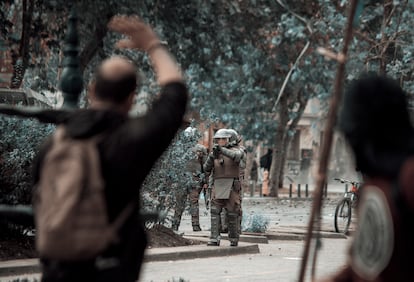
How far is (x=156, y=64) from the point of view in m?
6.06

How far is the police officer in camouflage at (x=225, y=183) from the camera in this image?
58.0 ft

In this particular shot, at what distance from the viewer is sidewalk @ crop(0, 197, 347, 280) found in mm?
13344

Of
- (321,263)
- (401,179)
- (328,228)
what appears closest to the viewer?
(401,179)

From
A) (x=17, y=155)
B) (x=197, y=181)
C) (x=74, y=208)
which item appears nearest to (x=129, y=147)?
(x=74, y=208)

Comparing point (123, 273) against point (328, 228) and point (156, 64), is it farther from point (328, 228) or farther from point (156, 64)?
point (328, 228)

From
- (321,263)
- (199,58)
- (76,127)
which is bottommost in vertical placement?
(321,263)

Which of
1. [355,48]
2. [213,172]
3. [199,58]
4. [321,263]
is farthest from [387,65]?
[321,263]

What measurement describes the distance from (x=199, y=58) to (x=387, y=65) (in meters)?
8.66

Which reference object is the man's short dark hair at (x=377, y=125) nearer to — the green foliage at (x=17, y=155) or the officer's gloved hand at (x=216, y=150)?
the green foliage at (x=17, y=155)

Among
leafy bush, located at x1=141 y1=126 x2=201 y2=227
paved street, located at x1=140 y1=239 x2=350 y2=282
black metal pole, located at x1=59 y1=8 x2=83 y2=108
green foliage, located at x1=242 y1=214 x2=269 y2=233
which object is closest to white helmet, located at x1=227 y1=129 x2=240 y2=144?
leafy bush, located at x1=141 y1=126 x2=201 y2=227

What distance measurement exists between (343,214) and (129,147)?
57.4 feet

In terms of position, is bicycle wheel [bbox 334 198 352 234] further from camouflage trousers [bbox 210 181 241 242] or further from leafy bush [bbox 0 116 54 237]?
leafy bush [bbox 0 116 54 237]

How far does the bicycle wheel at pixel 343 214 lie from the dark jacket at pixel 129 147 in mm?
16937

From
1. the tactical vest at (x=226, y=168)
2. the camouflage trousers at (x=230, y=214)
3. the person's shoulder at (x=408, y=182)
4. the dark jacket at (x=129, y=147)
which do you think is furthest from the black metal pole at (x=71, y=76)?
the tactical vest at (x=226, y=168)
